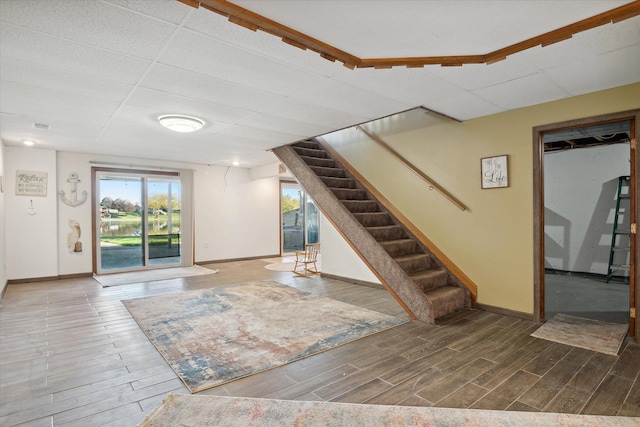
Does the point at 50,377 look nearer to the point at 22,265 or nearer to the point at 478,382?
the point at 478,382

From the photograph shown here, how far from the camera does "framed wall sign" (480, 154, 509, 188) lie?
391cm

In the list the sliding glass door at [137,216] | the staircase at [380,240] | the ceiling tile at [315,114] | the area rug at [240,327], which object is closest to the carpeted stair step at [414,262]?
the staircase at [380,240]

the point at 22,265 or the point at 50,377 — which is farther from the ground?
the point at 22,265

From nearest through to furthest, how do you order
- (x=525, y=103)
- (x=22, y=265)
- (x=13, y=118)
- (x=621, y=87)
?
1. (x=621, y=87)
2. (x=525, y=103)
3. (x=13, y=118)
4. (x=22, y=265)

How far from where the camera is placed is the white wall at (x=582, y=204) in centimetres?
593

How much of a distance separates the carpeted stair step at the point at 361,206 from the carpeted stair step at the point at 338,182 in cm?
55

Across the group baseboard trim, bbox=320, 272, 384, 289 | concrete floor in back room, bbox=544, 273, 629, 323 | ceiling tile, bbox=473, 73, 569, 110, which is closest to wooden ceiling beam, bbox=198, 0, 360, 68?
ceiling tile, bbox=473, 73, 569, 110

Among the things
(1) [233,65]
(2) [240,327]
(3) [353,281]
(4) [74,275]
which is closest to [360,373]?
(2) [240,327]

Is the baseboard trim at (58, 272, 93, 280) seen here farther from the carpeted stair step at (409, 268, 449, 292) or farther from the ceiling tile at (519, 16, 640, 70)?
the ceiling tile at (519, 16, 640, 70)

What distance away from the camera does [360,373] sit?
2559mm

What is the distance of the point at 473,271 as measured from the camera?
167 inches

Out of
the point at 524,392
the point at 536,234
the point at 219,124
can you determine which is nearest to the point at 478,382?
the point at 524,392

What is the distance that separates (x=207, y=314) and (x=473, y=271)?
11.2 feet

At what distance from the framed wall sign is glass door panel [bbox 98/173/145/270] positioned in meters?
6.98
